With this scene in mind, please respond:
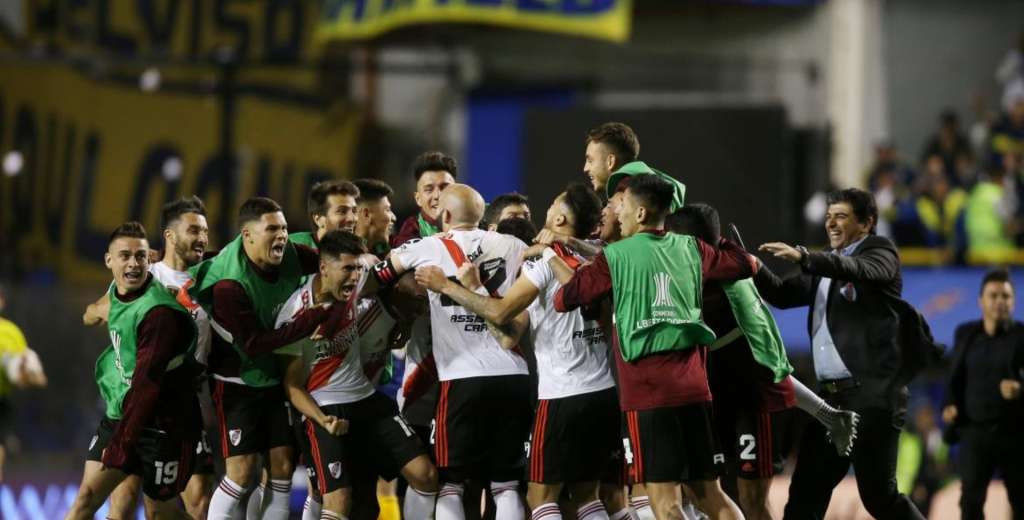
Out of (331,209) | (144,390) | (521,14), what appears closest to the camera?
(144,390)

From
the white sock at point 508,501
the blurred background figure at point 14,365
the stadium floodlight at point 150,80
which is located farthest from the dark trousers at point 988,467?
the stadium floodlight at point 150,80

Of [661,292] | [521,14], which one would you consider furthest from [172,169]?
[661,292]

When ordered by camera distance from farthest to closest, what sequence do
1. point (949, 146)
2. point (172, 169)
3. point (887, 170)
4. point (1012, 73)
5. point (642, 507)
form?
point (172, 169) < point (1012, 73) < point (949, 146) < point (887, 170) < point (642, 507)

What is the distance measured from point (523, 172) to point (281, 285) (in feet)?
33.1

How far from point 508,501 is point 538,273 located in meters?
1.31

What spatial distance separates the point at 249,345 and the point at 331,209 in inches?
44.5

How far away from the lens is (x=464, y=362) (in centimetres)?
850

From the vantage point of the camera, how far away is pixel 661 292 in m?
7.82

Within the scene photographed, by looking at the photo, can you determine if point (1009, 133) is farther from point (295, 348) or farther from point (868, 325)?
point (295, 348)

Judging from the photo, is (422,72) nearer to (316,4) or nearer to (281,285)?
(316,4)

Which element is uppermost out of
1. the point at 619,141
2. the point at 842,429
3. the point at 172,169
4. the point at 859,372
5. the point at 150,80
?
the point at 150,80

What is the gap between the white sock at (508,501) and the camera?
8500 millimetres

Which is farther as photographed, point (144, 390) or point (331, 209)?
point (331, 209)

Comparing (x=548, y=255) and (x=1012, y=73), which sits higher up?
(x=1012, y=73)
